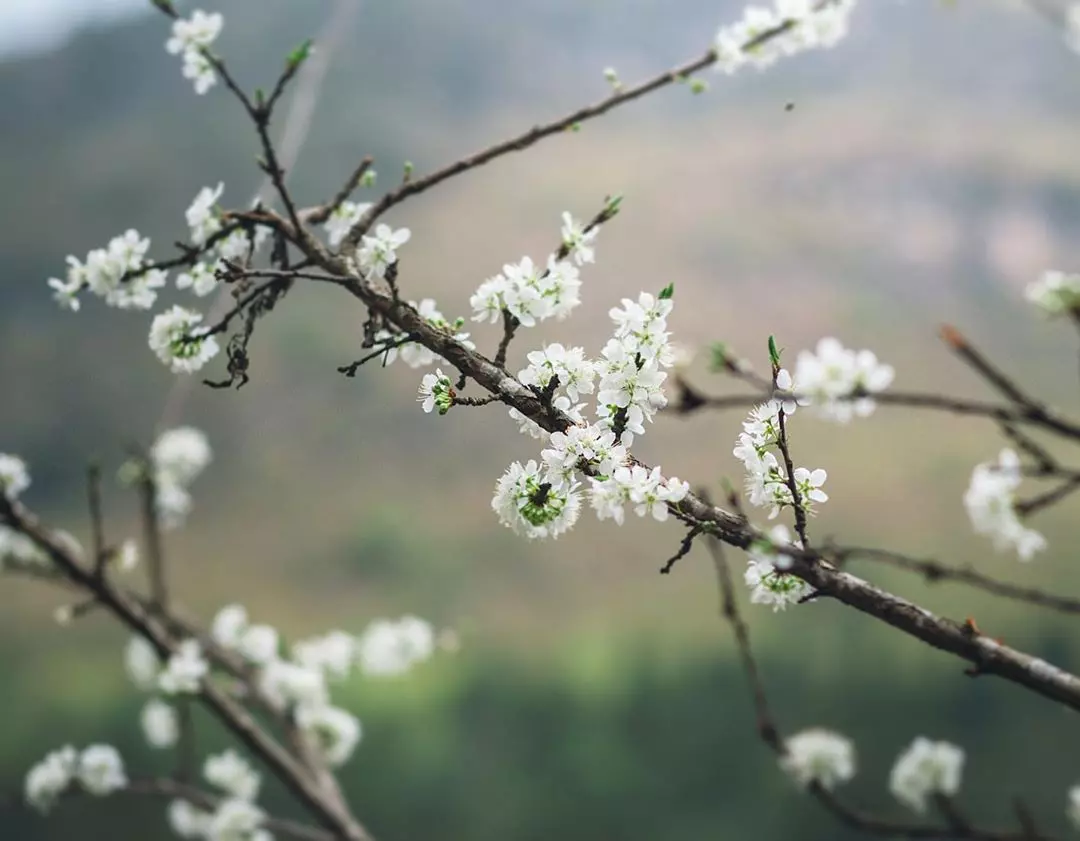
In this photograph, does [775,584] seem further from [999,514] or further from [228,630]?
[228,630]

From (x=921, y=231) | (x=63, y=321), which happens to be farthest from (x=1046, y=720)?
(x=63, y=321)

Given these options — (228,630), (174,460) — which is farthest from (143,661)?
(174,460)

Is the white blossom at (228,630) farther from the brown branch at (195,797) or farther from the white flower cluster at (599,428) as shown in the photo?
the white flower cluster at (599,428)

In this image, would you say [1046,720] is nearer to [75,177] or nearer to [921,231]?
[921,231]

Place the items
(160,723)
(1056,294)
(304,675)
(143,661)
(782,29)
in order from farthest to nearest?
(160,723), (143,661), (304,675), (782,29), (1056,294)

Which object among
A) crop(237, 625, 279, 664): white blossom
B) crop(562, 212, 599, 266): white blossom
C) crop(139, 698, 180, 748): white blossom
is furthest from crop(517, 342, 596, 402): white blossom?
crop(139, 698, 180, 748): white blossom

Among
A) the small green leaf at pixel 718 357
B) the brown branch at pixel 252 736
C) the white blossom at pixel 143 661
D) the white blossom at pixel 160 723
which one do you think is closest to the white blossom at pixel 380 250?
the small green leaf at pixel 718 357

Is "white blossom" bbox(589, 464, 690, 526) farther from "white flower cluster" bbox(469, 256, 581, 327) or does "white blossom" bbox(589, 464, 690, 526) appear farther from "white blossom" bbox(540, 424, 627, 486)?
"white flower cluster" bbox(469, 256, 581, 327)
